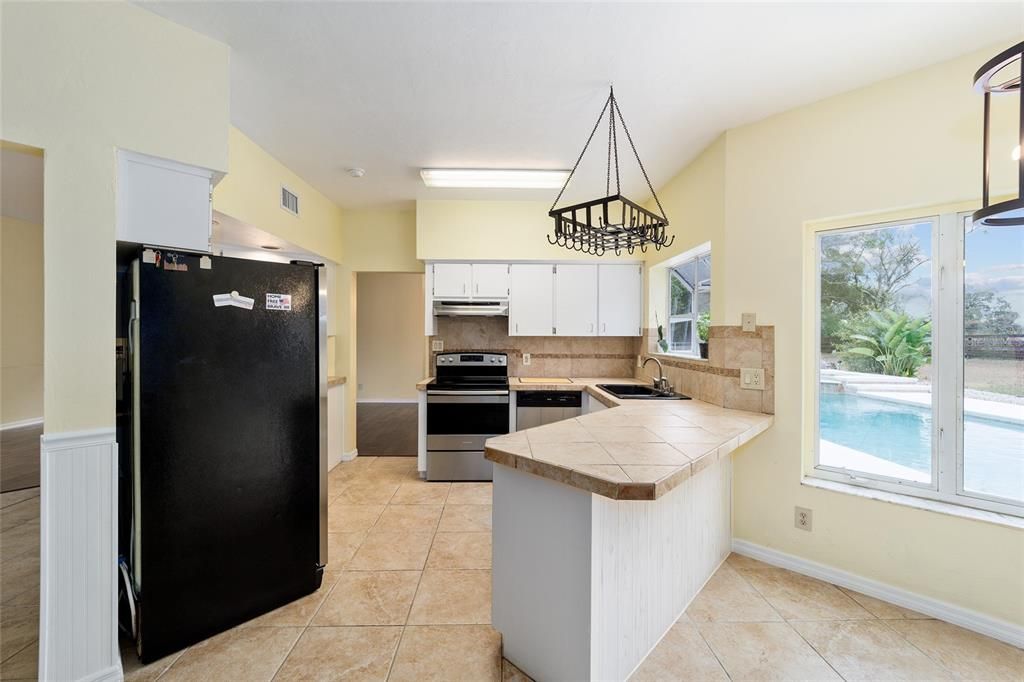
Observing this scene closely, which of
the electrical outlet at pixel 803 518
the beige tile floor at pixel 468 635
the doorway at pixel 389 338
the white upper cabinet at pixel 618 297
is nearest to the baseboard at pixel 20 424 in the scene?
the beige tile floor at pixel 468 635

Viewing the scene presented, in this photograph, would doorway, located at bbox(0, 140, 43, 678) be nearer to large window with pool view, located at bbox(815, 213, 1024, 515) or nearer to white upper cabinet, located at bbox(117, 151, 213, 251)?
white upper cabinet, located at bbox(117, 151, 213, 251)

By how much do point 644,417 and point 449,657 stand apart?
58.4 inches

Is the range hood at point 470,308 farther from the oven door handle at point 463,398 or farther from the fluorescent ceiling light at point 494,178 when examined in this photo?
the fluorescent ceiling light at point 494,178

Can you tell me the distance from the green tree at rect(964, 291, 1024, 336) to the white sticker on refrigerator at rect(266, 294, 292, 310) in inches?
130

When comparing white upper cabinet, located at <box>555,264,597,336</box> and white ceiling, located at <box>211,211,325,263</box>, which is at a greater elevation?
white ceiling, located at <box>211,211,325,263</box>

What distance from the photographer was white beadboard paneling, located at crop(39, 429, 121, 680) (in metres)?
1.33

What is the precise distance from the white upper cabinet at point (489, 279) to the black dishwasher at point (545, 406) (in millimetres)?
1071

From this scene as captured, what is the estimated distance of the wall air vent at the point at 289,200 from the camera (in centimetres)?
295

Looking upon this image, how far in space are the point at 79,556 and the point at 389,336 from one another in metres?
6.09

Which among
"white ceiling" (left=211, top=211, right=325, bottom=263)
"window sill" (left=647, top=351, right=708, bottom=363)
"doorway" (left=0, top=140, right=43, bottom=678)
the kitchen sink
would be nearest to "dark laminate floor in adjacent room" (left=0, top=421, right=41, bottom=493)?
"doorway" (left=0, top=140, right=43, bottom=678)

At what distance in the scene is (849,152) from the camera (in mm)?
2037

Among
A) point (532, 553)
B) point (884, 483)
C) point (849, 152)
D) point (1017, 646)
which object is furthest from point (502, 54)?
point (1017, 646)

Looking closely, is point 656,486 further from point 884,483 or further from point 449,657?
point 884,483

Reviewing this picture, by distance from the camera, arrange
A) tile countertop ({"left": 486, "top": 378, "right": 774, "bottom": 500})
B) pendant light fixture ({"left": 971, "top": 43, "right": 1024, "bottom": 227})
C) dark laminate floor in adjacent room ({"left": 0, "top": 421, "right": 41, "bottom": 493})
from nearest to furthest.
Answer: pendant light fixture ({"left": 971, "top": 43, "right": 1024, "bottom": 227}), tile countertop ({"left": 486, "top": 378, "right": 774, "bottom": 500}), dark laminate floor in adjacent room ({"left": 0, "top": 421, "right": 41, "bottom": 493})
